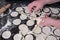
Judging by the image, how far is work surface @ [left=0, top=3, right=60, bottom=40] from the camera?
3.15ft

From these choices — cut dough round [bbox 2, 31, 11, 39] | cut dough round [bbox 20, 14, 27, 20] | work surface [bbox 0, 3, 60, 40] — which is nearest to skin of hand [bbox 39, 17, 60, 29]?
work surface [bbox 0, 3, 60, 40]

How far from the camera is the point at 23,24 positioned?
40.3 inches

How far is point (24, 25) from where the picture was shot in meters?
1.02

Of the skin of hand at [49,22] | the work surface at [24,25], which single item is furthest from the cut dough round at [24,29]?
the skin of hand at [49,22]

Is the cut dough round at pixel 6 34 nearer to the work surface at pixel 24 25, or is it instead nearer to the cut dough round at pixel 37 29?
the work surface at pixel 24 25

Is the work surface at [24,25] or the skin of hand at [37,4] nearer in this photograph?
the work surface at [24,25]

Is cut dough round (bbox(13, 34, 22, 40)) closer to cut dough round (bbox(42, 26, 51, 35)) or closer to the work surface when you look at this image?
the work surface

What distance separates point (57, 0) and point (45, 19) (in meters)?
0.22

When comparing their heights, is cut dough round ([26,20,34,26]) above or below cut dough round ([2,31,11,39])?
above

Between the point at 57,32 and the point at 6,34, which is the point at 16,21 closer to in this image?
the point at 6,34

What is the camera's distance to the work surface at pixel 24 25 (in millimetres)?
959

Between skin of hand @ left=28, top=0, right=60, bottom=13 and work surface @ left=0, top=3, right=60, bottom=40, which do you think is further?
skin of hand @ left=28, top=0, right=60, bottom=13

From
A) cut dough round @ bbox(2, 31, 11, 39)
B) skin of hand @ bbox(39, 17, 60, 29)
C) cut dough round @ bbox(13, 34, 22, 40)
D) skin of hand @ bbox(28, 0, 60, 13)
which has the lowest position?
cut dough round @ bbox(13, 34, 22, 40)

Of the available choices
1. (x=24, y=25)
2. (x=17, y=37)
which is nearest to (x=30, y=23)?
(x=24, y=25)
